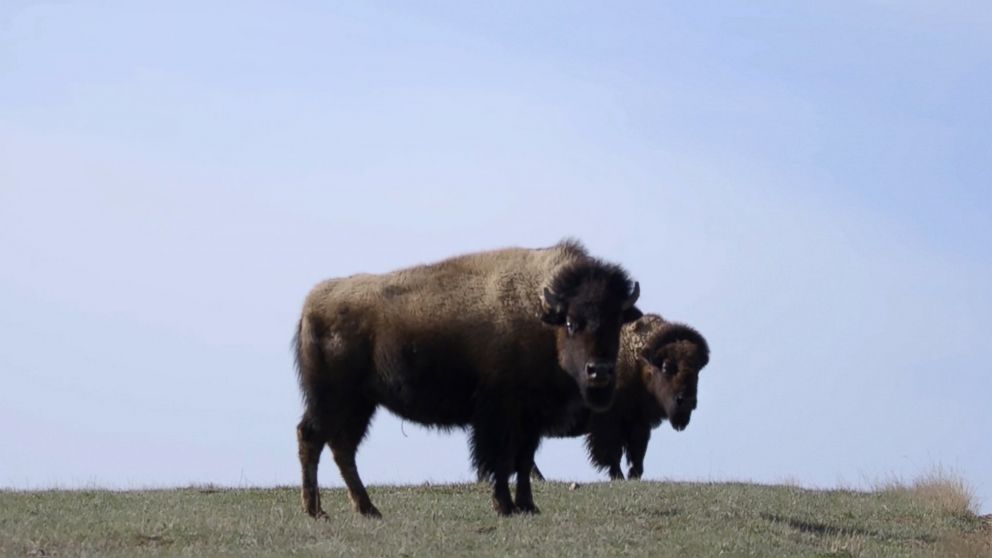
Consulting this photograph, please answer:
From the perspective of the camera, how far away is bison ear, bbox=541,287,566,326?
44.2ft

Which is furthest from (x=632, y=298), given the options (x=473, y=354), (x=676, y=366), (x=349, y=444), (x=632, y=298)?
(x=676, y=366)

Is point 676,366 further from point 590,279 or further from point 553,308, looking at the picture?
point 553,308

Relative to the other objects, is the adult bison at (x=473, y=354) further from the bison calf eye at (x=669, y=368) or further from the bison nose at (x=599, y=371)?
the bison calf eye at (x=669, y=368)

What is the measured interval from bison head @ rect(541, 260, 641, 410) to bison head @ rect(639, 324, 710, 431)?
21.7ft

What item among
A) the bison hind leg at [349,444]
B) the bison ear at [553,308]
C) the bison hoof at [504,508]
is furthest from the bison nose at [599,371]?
the bison hind leg at [349,444]

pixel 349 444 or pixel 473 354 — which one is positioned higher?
pixel 473 354

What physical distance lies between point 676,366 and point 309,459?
746 cm

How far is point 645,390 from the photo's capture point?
21.2 meters

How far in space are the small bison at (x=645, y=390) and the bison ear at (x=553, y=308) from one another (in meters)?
6.56

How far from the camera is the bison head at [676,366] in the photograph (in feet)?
66.7

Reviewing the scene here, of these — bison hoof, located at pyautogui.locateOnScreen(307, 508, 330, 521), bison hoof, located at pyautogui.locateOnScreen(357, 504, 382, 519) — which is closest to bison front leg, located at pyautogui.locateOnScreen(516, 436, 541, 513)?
bison hoof, located at pyautogui.locateOnScreen(357, 504, 382, 519)

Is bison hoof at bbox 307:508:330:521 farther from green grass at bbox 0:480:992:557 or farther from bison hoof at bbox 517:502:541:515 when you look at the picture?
bison hoof at bbox 517:502:541:515

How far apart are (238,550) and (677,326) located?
34.7ft

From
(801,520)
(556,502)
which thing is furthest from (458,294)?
(801,520)
